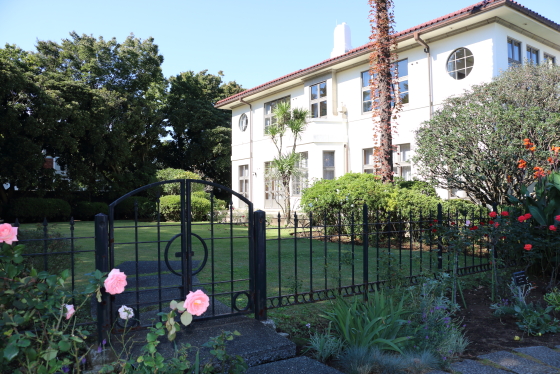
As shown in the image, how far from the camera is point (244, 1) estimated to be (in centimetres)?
1139

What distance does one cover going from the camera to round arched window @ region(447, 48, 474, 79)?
12.4 meters

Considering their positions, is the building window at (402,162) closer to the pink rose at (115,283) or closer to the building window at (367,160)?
the building window at (367,160)

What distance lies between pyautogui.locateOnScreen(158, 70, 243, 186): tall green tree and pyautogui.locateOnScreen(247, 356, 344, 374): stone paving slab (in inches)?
970

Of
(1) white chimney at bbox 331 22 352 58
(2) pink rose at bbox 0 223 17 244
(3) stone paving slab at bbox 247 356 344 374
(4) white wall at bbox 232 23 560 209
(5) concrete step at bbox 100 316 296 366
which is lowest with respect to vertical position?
(3) stone paving slab at bbox 247 356 344 374

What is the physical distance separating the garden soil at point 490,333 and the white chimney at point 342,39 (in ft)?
49.2

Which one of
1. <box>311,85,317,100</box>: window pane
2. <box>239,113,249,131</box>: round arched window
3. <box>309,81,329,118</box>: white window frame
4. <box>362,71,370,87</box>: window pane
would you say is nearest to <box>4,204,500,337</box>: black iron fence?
<box>362,71,370,87</box>: window pane

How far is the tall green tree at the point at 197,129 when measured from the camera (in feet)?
89.9

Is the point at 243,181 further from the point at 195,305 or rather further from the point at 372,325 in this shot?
the point at 195,305

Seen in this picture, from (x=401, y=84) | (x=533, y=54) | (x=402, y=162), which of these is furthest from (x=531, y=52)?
(x=402, y=162)

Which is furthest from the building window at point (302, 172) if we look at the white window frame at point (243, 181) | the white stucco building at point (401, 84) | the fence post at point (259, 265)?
the fence post at point (259, 265)

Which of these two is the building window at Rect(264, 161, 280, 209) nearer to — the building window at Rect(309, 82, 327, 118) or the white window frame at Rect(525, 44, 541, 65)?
the building window at Rect(309, 82, 327, 118)

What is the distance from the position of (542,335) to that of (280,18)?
10.9 m

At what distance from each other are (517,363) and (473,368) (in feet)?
1.28

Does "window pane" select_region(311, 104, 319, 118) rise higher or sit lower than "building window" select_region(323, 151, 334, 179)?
higher
